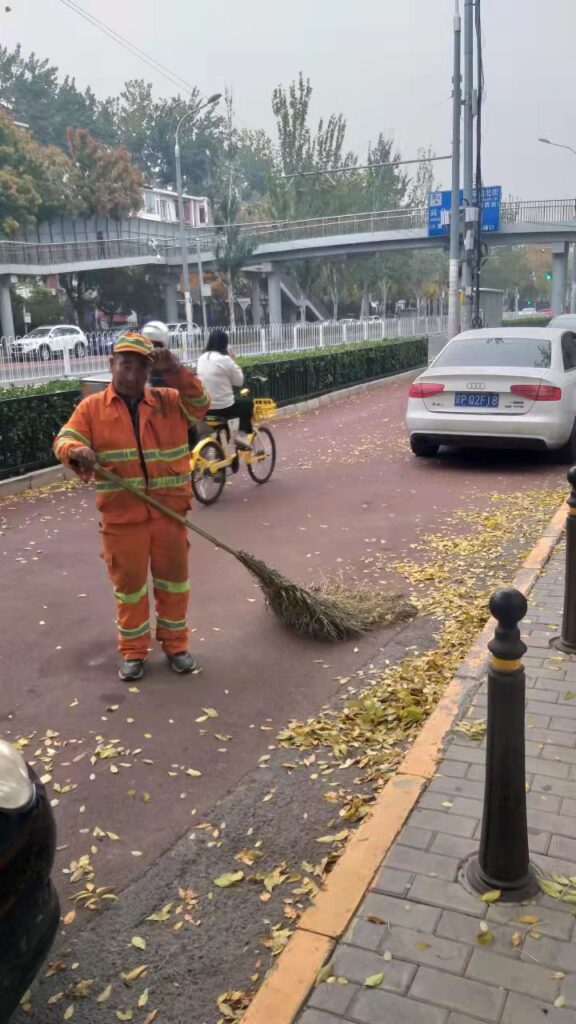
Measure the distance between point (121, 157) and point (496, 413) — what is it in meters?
48.4

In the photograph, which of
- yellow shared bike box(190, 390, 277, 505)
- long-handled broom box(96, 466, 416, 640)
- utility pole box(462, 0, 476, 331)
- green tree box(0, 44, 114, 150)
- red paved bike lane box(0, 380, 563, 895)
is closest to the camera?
red paved bike lane box(0, 380, 563, 895)

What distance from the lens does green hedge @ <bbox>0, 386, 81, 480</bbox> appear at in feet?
31.1

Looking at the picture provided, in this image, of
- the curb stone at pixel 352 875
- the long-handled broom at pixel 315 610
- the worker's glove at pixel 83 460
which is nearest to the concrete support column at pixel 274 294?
the long-handled broom at pixel 315 610

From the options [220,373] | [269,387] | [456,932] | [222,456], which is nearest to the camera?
[456,932]

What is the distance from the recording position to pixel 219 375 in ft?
27.9

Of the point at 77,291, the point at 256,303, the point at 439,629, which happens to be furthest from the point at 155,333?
the point at 256,303

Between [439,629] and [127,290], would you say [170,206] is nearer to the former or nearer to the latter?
[127,290]

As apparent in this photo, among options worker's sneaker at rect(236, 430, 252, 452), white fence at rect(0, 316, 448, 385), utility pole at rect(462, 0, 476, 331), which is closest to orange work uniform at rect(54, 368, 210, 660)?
worker's sneaker at rect(236, 430, 252, 452)

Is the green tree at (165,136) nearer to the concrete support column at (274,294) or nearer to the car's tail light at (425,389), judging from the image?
the concrete support column at (274,294)

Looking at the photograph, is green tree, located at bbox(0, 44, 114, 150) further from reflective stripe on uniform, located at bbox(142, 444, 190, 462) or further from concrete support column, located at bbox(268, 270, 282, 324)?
reflective stripe on uniform, located at bbox(142, 444, 190, 462)

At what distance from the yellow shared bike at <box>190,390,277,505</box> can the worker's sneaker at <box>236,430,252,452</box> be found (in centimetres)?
3

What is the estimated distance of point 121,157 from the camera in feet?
168

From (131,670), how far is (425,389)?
20.1 feet

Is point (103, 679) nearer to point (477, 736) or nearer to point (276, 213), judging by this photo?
point (477, 736)
